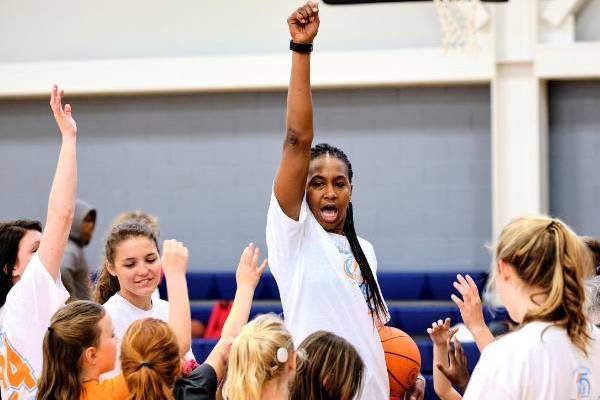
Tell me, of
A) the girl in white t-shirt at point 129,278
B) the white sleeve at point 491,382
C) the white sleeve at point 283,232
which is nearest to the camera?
the white sleeve at point 491,382

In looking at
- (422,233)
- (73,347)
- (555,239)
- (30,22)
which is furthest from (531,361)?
(30,22)

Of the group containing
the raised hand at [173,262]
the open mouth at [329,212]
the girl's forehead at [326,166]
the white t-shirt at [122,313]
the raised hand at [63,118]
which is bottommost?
the white t-shirt at [122,313]

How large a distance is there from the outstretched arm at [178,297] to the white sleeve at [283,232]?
304mm

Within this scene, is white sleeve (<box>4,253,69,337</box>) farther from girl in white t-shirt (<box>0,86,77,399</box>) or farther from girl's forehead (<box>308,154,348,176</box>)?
girl's forehead (<box>308,154,348,176</box>)

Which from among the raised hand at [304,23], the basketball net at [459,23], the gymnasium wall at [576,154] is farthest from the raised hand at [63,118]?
the gymnasium wall at [576,154]

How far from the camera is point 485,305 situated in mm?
7902

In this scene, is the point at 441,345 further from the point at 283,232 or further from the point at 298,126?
the point at 298,126

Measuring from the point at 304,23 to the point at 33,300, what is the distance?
4.07 ft

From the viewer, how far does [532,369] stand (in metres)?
2.16

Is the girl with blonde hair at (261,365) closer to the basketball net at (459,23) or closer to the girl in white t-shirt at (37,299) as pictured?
the girl in white t-shirt at (37,299)

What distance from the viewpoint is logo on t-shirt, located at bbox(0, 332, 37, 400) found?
2.96m

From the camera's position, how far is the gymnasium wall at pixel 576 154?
343 inches

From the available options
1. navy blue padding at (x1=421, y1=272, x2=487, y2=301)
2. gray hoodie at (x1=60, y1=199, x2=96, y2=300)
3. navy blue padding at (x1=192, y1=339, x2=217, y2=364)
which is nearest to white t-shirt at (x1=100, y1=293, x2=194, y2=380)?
navy blue padding at (x1=192, y1=339, x2=217, y2=364)

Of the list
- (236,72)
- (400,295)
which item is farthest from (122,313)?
(236,72)
